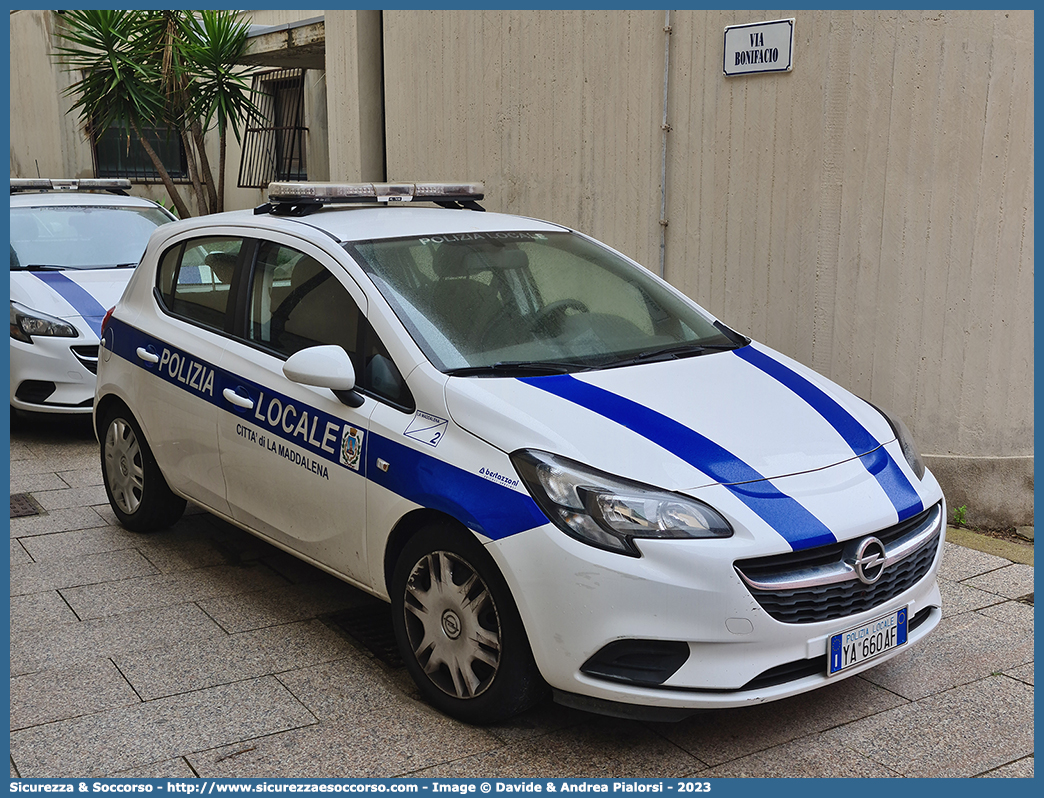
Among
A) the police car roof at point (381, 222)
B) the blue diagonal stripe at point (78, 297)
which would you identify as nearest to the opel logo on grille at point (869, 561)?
the police car roof at point (381, 222)

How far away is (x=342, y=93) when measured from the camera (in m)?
9.80

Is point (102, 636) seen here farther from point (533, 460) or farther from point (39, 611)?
point (533, 460)

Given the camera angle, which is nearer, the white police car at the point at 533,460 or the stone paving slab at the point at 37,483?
the white police car at the point at 533,460

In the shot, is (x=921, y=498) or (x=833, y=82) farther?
(x=833, y=82)

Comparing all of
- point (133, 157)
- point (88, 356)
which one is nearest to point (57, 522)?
point (88, 356)

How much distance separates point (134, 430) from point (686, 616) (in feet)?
10.7

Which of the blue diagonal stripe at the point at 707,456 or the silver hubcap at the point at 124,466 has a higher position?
the blue diagonal stripe at the point at 707,456

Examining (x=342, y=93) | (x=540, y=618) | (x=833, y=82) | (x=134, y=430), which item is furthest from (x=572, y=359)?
(x=342, y=93)

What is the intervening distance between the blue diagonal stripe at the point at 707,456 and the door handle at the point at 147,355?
212 centimetres

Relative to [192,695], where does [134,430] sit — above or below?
above

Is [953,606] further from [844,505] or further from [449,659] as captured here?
[449,659]

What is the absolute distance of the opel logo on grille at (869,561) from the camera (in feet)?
10.7

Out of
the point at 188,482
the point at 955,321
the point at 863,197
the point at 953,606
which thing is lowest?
the point at 953,606

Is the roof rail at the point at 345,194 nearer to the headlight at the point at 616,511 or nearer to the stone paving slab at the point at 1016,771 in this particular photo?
the headlight at the point at 616,511
